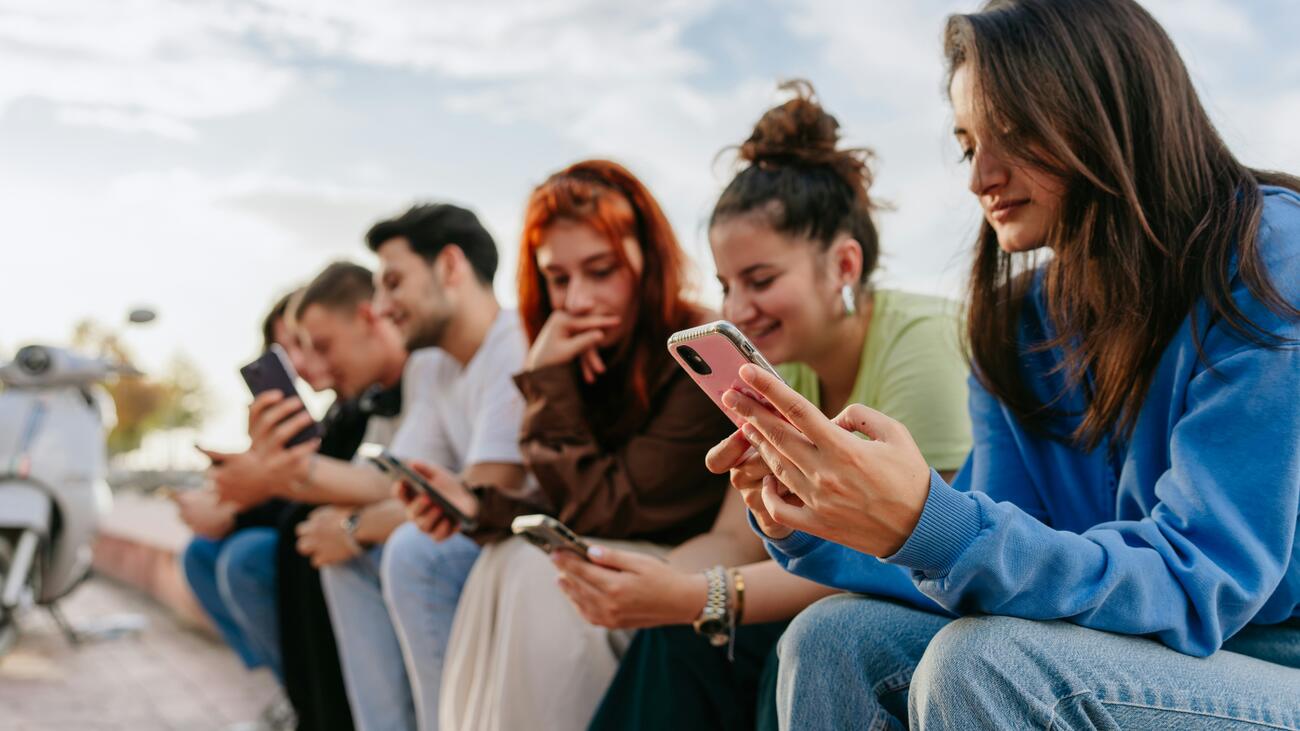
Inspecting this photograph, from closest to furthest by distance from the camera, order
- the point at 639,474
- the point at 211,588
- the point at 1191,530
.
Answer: the point at 1191,530 → the point at 639,474 → the point at 211,588

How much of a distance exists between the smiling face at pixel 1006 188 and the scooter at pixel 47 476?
→ 15.8 feet

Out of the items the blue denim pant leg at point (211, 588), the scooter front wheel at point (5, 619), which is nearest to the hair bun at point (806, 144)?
the blue denim pant leg at point (211, 588)

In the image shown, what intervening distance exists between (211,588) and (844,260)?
297cm

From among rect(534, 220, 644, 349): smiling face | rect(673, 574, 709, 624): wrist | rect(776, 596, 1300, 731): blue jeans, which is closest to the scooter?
rect(534, 220, 644, 349): smiling face

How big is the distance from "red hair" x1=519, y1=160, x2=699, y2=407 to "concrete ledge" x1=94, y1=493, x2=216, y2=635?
3440mm

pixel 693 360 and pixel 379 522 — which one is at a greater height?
pixel 693 360

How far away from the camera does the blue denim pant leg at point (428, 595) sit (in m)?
2.80

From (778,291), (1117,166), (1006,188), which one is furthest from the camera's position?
(778,291)

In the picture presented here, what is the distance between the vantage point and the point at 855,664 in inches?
61.7

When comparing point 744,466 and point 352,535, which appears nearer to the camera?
point 744,466

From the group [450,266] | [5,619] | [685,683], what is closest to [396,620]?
[685,683]

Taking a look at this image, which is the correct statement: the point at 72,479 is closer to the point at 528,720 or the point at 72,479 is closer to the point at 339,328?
the point at 339,328

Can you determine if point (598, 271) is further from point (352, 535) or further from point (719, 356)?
point (719, 356)

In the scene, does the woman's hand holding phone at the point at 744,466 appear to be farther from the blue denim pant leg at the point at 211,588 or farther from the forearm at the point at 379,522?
the blue denim pant leg at the point at 211,588
